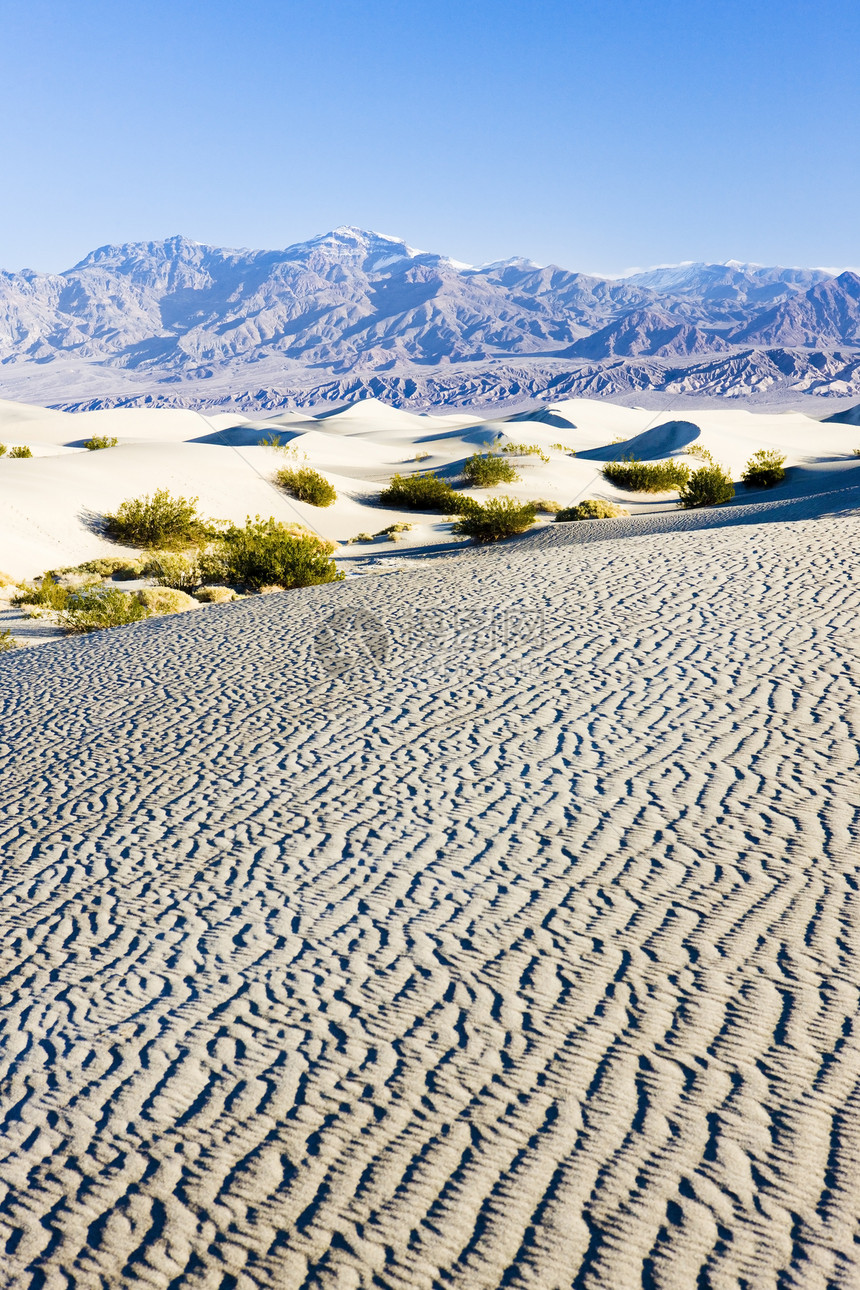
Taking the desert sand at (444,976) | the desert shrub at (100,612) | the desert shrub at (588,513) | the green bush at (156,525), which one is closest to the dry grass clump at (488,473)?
the desert shrub at (588,513)

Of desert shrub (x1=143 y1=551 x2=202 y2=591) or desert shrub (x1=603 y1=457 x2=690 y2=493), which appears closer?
desert shrub (x1=143 y1=551 x2=202 y2=591)

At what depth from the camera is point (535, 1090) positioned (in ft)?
10.7

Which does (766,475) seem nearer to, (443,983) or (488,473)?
(488,473)

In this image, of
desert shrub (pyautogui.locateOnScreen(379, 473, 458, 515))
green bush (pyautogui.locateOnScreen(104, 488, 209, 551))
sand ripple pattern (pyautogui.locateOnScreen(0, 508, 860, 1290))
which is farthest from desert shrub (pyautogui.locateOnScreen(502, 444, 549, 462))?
sand ripple pattern (pyautogui.locateOnScreen(0, 508, 860, 1290))

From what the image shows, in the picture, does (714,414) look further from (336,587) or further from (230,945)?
(230,945)

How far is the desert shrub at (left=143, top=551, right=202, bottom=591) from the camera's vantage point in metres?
16.7

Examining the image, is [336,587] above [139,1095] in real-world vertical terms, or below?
above

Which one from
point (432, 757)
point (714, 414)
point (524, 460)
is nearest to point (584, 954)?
point (432, 757)

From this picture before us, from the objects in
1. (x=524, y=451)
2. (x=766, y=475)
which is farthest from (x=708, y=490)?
(x=524, y=451)

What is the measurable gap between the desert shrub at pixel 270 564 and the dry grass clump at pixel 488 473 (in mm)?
15944

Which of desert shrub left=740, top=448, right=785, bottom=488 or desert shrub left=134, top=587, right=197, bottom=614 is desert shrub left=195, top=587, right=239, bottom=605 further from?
desert shrub left=740, top=448, right=785, bottom=488

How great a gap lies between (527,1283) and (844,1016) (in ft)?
5.18

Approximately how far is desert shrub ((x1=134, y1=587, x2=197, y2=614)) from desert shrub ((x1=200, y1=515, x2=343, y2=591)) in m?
1.26

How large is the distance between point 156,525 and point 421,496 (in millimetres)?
9312
